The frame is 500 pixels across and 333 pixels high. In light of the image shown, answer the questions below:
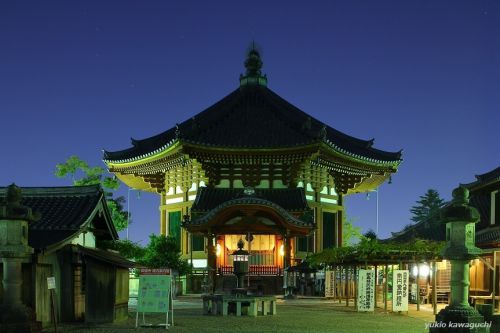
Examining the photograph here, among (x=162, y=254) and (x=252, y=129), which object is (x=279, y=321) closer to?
(x=162, y=254)

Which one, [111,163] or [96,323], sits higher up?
[111,163]

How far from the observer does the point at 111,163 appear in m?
48.9

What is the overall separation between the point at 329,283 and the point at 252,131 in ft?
40.9

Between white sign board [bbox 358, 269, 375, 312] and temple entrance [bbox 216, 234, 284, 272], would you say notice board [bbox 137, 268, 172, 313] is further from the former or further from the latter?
temple entrance [bbox 216, 234, 284, 272]

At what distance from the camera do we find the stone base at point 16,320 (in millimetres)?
17906

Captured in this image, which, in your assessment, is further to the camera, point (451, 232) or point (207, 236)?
point (207, 236)

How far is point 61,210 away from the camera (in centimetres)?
2295

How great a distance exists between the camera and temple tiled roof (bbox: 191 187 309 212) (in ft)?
140

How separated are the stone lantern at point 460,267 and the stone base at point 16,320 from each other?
10.8 metres

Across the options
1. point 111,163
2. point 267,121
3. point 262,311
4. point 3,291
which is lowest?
point 262,311

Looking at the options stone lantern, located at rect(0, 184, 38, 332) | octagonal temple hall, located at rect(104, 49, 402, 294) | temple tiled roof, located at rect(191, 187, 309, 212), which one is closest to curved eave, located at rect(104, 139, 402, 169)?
octagonal temple hall, located at rect(104, 49, 402, 294)

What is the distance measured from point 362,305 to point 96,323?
37.7ft

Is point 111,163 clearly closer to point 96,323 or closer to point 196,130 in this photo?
point 196,130

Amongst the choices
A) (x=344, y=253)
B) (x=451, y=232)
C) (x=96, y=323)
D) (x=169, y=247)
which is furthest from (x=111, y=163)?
(x=451, y=232)
